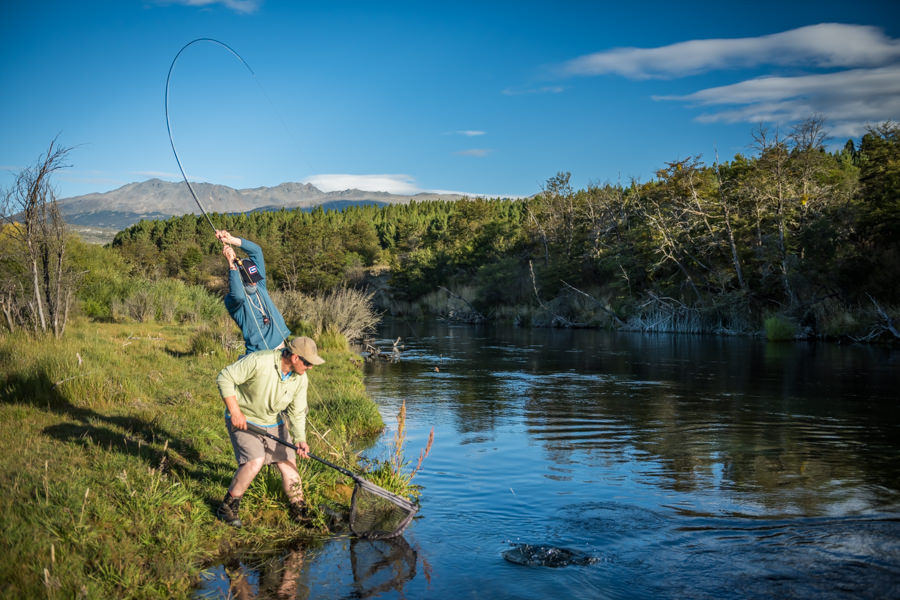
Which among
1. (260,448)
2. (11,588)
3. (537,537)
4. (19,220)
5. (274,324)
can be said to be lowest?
(537,537)

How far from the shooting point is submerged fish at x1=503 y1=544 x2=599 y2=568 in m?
6.08

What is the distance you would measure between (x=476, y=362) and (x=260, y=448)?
17.5m

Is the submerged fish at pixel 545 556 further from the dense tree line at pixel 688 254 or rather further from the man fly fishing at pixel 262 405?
the dense tree line at pixel 688 254

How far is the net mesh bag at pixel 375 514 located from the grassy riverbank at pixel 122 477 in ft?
1.26

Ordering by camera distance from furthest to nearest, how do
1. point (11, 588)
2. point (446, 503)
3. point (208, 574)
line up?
point (446, 503) → point (208, 574) → point (11, 588)

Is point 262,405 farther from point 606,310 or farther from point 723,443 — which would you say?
point 606,310

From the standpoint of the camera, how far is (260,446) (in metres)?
6.04

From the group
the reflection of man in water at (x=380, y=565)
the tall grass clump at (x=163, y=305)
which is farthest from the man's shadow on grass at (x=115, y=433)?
the tall grass clump at (x=163, y=305)

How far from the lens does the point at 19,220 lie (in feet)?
53.5

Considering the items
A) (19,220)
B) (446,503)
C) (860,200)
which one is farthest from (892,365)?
(19,220)

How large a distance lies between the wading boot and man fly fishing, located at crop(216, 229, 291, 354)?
141cm

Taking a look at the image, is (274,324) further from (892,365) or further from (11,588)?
(892,365)

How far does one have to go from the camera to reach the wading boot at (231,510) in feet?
20.1

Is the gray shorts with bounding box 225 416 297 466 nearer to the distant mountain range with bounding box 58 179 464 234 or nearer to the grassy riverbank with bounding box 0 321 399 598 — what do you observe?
the grassy riverbank with bounding box 0 321 399 598
